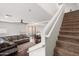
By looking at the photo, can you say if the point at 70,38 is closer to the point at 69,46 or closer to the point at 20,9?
the point at 69,46

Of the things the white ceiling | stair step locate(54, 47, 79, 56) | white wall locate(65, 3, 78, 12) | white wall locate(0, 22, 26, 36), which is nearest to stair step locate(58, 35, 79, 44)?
stair step locate(54, 47, 79, 56)

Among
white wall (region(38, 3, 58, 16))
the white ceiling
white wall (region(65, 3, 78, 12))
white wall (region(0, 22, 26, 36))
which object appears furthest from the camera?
white wall (region(0, 22, 26, 36))

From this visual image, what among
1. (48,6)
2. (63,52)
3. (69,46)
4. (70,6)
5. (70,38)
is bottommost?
(63,52)

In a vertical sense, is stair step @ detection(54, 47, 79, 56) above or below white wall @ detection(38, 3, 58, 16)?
below

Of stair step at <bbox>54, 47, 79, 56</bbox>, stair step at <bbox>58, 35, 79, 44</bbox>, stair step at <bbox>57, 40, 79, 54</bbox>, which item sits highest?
stair step at <bbox>58, 35, 79, 44</bbox>

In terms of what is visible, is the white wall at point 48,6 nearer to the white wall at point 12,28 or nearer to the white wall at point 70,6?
the white wall at point 70,6

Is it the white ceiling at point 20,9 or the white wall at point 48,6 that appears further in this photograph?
the white wall at point 48,6

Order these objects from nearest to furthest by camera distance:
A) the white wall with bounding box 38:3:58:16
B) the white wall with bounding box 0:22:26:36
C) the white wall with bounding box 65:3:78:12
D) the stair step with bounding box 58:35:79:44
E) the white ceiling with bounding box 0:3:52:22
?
the stair step with bounding box 58:35:79:44, the white ceiling with bounding box 0:3:52:22, the white wall with bounding box 38:3:58:16, the white wall with bounding box 65:3:78:12, the white wall with bounding box 0:22:26:36

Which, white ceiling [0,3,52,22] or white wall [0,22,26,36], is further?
white wall [0,22,26,36]

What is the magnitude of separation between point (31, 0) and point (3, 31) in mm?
6540

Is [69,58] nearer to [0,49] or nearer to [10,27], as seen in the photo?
[0,49]

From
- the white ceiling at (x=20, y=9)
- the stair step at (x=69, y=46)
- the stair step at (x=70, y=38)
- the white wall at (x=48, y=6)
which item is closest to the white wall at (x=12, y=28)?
the white ceiling at (x=20, y=9)

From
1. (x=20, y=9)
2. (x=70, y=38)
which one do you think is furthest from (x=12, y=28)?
(x=70, y=38)

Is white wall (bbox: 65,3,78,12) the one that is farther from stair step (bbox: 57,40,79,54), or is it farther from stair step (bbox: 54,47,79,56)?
stair step (bbox: 54,47,79,56)
